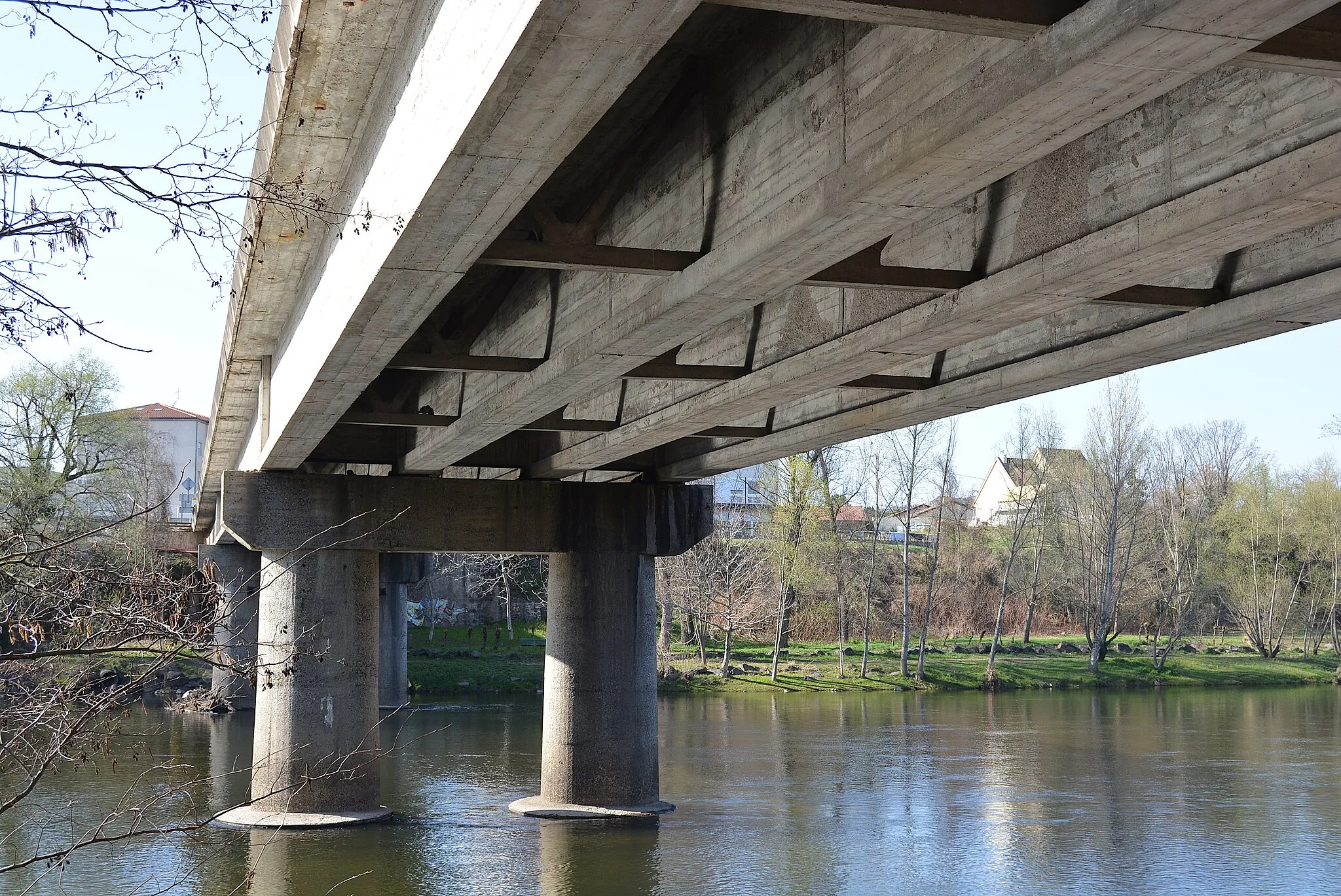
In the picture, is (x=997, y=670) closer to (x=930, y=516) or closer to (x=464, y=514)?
(x=930, y=516)

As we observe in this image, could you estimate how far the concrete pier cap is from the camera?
18953 millimetres

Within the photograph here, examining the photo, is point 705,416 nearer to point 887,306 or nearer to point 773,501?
point 887,306

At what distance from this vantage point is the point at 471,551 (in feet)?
65.4

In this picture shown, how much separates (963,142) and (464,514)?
15.8m

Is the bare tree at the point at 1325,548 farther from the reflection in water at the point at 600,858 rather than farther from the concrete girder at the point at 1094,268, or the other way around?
A: the concrete girder at the point at 1094,268

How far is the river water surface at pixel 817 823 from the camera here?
619 inches

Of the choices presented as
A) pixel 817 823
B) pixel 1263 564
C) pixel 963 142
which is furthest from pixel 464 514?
pixel 1263 564

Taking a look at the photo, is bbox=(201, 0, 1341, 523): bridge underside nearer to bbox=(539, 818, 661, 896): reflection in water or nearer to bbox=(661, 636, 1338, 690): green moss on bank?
bbox=(539, 818, 661, 896): reflection in water

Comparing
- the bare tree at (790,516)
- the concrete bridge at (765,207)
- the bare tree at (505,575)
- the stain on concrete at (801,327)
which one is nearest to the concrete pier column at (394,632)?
the bare tree at (505,575)

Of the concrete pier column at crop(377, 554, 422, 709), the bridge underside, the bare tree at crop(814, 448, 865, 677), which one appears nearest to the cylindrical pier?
the concrete pier column at crop(377, 554, 422, 709)

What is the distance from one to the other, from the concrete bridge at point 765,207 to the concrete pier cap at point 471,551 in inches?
116

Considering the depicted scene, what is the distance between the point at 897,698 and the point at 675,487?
25.6 metres

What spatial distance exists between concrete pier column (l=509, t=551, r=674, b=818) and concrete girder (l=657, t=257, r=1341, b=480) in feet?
16.3

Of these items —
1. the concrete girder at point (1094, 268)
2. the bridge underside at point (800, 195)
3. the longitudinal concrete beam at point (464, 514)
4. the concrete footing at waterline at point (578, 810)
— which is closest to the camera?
the bridge underside at point (800, 195)
